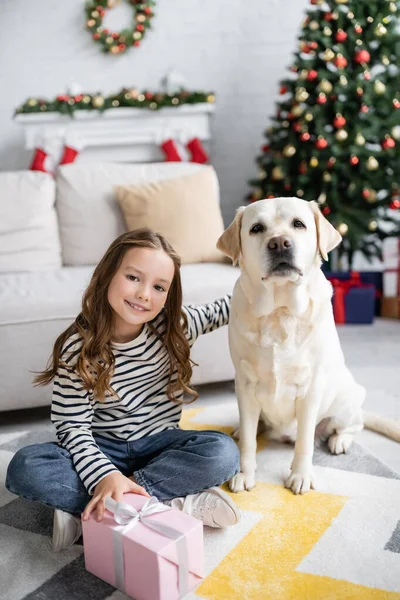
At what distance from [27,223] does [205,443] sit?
1.63 metres

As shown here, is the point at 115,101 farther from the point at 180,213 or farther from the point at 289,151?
the point at 180,213

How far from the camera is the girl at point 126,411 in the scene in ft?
4.77

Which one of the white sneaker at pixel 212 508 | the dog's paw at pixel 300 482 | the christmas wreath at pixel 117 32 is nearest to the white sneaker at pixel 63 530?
the white sneaker at pixel 212 508

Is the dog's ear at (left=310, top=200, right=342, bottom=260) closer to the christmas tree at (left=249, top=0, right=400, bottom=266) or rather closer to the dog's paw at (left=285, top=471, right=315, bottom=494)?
the dog's paw at (left=285, top=471, right=315, bottom=494)

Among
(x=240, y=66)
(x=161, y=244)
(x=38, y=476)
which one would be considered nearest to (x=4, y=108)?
(x=240, y=66)

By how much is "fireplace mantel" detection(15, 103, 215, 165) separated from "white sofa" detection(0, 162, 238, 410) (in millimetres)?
1300

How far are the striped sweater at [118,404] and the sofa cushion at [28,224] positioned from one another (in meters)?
1.22

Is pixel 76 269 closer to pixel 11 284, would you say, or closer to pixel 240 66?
pixel 11 284

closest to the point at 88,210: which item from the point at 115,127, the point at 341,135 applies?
the point at 341,135

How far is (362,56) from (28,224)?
2.02 meters

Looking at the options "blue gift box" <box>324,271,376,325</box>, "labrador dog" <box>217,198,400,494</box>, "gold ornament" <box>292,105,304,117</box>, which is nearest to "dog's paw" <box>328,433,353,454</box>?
"labrador dog" <box>217,198,400,494</box>

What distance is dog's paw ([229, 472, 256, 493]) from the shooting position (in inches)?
65.5

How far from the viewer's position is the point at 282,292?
157 centimetres

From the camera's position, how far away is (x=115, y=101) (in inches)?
161
